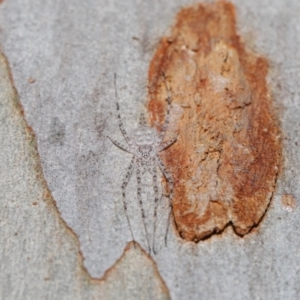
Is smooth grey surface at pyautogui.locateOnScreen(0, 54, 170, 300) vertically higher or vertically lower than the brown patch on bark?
lower

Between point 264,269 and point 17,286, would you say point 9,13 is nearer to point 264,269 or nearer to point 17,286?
point 17,286

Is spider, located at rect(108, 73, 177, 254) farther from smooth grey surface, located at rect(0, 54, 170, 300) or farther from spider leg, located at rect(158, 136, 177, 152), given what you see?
smooth grey surface, located at rect(0, 54, 170, 300)

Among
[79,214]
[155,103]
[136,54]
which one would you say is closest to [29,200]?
[79,214]

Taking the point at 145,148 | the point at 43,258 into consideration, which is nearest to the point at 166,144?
the point at 145,148

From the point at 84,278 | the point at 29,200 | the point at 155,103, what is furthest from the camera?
the point at 155,103

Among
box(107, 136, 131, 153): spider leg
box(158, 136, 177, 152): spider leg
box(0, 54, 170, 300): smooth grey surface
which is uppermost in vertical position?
box(158, 136, 177, 152): spider leg

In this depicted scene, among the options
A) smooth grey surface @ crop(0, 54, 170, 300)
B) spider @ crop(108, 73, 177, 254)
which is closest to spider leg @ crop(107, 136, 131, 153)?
spider @ crop(108, 73, 177, 254)

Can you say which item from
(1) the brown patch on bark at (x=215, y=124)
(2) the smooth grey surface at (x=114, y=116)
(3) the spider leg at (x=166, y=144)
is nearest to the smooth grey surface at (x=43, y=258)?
(2) the smooth grey surface at (x=114, y=116)
